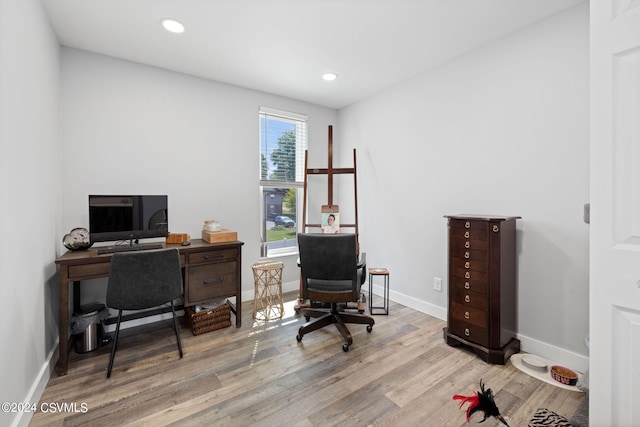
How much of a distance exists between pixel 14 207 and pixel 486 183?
328 cm

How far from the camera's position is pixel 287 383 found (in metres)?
1.92

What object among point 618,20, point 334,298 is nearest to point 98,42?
point 334,298

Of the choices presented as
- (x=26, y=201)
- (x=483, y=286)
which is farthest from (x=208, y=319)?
(x=483, y=286)

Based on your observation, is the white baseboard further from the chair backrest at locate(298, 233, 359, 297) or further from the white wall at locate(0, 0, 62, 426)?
the chair backrest at locate(298, 233, 359, 297)

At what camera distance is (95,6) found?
2020 mm

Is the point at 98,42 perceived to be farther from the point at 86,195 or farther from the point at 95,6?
the point at 86,195

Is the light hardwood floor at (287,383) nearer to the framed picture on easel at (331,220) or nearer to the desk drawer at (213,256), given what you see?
the desk drawer at (213,256)

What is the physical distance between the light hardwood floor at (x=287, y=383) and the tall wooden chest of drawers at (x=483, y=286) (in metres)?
0.15

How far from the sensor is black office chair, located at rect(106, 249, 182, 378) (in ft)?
6.73

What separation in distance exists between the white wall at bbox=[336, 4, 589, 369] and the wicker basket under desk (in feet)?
6.35

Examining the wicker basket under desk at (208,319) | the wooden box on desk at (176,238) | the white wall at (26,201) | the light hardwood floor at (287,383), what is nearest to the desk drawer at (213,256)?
the wooden box on desk at (176,238)

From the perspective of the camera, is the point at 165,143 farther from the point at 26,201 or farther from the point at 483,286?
the point at 483,286

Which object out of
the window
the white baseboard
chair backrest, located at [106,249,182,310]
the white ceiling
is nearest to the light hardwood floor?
the white baseboard

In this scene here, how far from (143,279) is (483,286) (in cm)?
258
